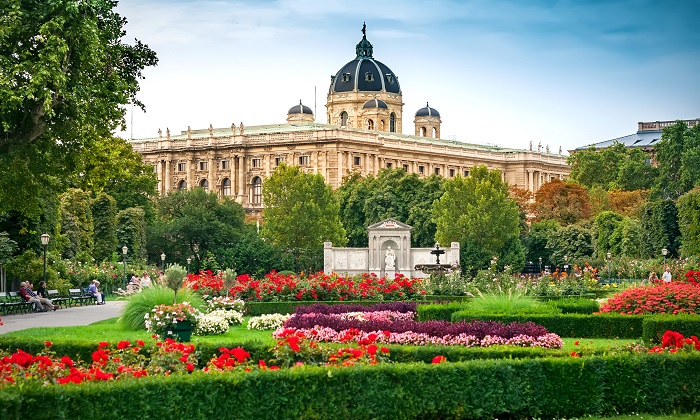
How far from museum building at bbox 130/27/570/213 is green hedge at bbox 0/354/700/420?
9362cm

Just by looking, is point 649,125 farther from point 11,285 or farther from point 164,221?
point 11,285

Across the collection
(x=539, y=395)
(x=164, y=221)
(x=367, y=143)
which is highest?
(x=367, y=143)

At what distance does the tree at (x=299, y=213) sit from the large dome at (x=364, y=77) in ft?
198

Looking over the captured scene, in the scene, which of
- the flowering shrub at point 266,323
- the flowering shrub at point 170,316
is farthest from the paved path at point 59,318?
the flowering shrub at point 170,316

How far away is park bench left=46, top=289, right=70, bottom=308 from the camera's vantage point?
38.8 m

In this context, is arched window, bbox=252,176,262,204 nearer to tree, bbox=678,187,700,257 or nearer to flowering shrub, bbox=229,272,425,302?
tree, bbox=678,187,700,257

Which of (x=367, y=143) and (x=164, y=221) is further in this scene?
(x=367, y=143)

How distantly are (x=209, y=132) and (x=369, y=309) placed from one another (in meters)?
95.5

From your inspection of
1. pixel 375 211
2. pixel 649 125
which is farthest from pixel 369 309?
pixel 649 125

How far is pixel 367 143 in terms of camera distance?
11694 centimetres

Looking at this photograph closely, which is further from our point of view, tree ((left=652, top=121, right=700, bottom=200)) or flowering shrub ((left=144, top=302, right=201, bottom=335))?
tree ((left=652, top=121, right=700, bottom=200))

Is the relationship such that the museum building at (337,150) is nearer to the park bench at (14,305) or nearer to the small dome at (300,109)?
the small dome at (300,109)

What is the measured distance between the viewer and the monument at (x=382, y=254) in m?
60.1

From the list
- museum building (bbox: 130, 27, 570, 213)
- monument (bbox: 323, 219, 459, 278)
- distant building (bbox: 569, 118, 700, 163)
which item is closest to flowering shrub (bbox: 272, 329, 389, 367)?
monument (bbox: 323, 219, 459, 278)
